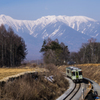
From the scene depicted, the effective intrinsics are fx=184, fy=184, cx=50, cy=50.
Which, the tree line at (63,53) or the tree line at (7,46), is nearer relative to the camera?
the tree line at (7,46)

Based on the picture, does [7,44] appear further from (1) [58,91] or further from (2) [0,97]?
(2) [0,97]

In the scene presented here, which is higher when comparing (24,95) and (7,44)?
(7,44)

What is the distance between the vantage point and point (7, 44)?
48.7m

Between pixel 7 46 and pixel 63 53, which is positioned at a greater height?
pixel 7 46

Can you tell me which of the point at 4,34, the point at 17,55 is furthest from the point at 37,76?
the point at 17,55

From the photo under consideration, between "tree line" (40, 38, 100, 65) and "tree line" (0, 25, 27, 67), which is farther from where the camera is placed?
"tree line" (40, 38, 100, 65)

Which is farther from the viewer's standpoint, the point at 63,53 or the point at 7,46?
the point at 63,53

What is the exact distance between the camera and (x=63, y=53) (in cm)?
8300

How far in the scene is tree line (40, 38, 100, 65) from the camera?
220ft

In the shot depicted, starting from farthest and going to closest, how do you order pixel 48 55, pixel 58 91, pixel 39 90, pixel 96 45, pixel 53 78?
pixel 96 45, pixel 48 55, pixel 53 78, pixel 58 91, pixel 39 90

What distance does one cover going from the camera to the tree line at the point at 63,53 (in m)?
67.1

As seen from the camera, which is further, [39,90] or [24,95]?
[39,90]

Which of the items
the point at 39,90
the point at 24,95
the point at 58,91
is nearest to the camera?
the point at 24,95

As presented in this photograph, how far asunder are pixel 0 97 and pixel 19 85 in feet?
8.27
